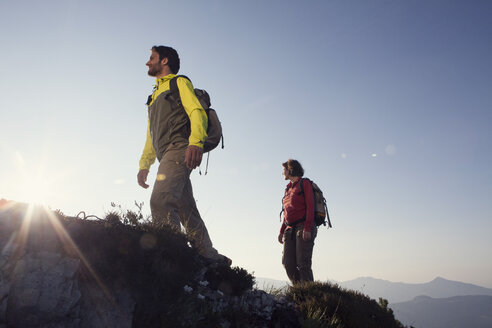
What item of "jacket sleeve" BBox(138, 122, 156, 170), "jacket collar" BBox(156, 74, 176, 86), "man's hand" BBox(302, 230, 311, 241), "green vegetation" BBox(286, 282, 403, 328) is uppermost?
"jacket collar" BBox(156, 74, 176, 86)

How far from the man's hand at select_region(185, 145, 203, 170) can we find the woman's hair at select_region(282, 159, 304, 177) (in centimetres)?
347

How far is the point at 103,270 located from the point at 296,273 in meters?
4.33

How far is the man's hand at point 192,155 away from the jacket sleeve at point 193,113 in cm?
6

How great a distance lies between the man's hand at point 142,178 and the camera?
481 cm

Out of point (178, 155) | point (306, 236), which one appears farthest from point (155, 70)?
point (306, 236)

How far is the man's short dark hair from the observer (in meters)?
4.78

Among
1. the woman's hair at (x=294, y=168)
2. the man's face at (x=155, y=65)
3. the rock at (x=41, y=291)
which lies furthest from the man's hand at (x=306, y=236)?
the rock at (x=41, y=291)

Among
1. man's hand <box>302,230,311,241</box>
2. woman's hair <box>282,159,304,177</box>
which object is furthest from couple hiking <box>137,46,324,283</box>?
woman's hair <box>282,159,304,177</box>

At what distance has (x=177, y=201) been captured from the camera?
12.8ft

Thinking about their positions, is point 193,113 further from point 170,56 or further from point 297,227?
point 297,227

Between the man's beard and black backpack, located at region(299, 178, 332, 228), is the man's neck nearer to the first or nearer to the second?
the man's beard

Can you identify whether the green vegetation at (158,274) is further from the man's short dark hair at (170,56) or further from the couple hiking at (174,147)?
the man's short dark hair at (170,56)

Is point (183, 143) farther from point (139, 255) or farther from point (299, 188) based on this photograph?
point (299, 188)

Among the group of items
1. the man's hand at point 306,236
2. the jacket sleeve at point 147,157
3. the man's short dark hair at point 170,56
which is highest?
the man's short dark hair at point 170,56
